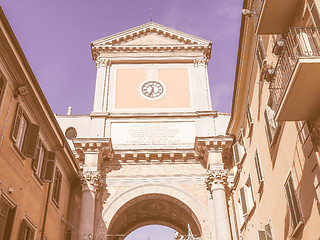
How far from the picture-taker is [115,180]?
2145cm

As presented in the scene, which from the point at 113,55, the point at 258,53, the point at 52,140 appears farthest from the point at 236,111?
the point at 113,55

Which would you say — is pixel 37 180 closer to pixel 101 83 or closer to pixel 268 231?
pixel 268 231

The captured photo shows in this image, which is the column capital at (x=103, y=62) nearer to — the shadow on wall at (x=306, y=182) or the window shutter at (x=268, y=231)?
the window shutter at (x=268, y=231)

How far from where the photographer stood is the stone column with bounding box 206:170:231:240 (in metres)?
19.1

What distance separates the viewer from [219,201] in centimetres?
1997

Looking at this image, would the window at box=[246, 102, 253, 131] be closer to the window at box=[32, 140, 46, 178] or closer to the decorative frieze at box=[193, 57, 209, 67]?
the window at box=[32, 140, 46, 178]

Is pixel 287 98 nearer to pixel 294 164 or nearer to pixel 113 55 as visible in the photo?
pixel 294 164

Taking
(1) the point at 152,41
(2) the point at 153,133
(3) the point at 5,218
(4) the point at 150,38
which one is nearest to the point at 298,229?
(3) the point at 5,218

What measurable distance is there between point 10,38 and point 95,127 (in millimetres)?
11247

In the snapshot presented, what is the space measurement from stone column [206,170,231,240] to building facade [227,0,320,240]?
1.39 metres

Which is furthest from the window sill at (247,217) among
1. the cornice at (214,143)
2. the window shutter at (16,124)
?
the window shutter at (16,124)

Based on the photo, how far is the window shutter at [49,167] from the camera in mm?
15697

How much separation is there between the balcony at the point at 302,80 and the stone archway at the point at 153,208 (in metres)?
12.9

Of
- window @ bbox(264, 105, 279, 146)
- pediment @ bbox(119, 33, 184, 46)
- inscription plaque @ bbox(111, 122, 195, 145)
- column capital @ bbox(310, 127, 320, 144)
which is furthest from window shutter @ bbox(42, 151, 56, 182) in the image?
pediment @ bbox(119, 33, 184, 46)
